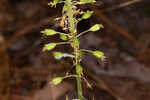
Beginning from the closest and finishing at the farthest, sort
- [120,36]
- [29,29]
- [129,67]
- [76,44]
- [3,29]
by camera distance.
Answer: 1. [76,44]
2. [129,67]
3. [120,36]
4. [29,29]
5. [3,29]

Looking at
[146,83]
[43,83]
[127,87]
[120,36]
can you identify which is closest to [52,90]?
[43,83]

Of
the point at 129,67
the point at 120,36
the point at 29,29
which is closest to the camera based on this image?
the point at 129,67

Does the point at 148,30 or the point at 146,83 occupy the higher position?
the point at 148,30

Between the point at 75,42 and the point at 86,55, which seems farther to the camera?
the point at 86,55

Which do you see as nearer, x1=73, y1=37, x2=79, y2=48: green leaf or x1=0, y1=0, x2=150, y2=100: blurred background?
x1=73, y1=37, x2=79, y2=48: green leaf

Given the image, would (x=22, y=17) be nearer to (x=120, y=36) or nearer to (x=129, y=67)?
(x=120, y=36)

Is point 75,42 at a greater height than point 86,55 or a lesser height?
greater

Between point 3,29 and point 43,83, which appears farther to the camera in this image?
point 3,29

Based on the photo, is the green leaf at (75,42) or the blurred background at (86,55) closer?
the green leaf at (75,42)
